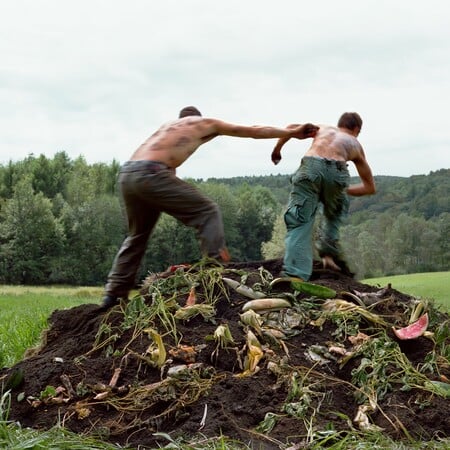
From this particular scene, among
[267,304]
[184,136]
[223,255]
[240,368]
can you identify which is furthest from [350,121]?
[240,368]

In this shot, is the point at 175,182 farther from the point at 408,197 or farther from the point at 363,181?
the point at 408,197

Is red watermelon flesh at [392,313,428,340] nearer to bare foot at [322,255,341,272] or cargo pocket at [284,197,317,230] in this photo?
cargo pocket at [284,197,317,230]

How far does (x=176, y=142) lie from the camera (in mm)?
5910

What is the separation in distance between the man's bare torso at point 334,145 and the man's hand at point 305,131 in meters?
0.05

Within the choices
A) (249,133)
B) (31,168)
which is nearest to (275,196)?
(31,168)

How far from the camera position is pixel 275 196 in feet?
224

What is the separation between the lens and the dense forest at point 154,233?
5450cm

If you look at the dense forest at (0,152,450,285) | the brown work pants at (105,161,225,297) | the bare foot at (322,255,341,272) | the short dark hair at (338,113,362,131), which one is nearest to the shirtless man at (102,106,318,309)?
the brown work pants at (105,161,225,297)

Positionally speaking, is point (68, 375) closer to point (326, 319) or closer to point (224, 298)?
point (224, 298)

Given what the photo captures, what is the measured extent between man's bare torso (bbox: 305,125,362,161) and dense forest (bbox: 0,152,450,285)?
4085cm

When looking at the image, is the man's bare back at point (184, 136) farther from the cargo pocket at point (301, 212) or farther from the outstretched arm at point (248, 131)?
the cargo pocket at point (301, 212)

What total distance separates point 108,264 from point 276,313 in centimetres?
5385

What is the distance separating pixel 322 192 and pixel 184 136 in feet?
4.47

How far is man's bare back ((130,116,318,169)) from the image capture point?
5.90m
